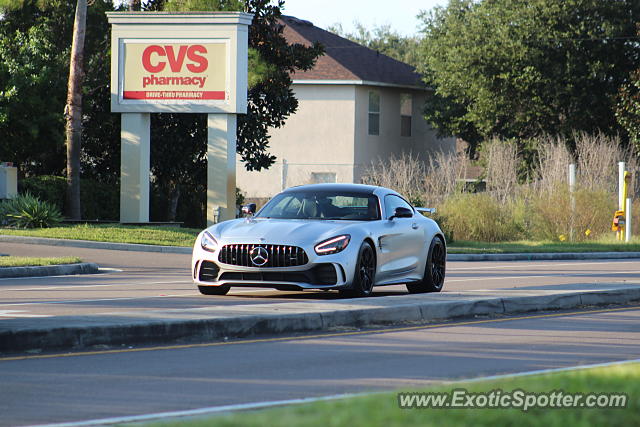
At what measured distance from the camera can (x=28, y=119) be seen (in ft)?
120

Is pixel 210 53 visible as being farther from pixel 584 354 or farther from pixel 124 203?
pixel 584 354

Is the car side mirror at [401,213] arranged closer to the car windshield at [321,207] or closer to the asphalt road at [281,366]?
the car windshield at [321,207]

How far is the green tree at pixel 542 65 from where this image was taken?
163ft

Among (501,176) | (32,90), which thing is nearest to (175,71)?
(32,90)

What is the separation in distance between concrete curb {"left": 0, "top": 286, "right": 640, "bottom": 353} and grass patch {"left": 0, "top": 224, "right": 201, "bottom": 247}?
47.8ft

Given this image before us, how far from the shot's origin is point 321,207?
1577cm

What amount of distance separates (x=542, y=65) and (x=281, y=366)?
42369mm

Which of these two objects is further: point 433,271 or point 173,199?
point 173,199

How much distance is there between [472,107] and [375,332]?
42.7 metres

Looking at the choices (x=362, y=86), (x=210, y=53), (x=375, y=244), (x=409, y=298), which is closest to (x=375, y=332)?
(x=409, y=298)

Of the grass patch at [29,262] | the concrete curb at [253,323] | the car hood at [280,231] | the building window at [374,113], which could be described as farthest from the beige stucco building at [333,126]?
the concrete curb at [253,323]

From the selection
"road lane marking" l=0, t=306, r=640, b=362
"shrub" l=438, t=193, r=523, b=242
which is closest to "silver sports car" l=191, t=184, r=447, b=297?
"road lane marking" l=0, t=306, r=640, b=362

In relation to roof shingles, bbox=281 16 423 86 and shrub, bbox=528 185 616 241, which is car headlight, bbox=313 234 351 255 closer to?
shrub, bbox=528 185 616 241

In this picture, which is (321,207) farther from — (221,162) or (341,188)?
(221,162)
